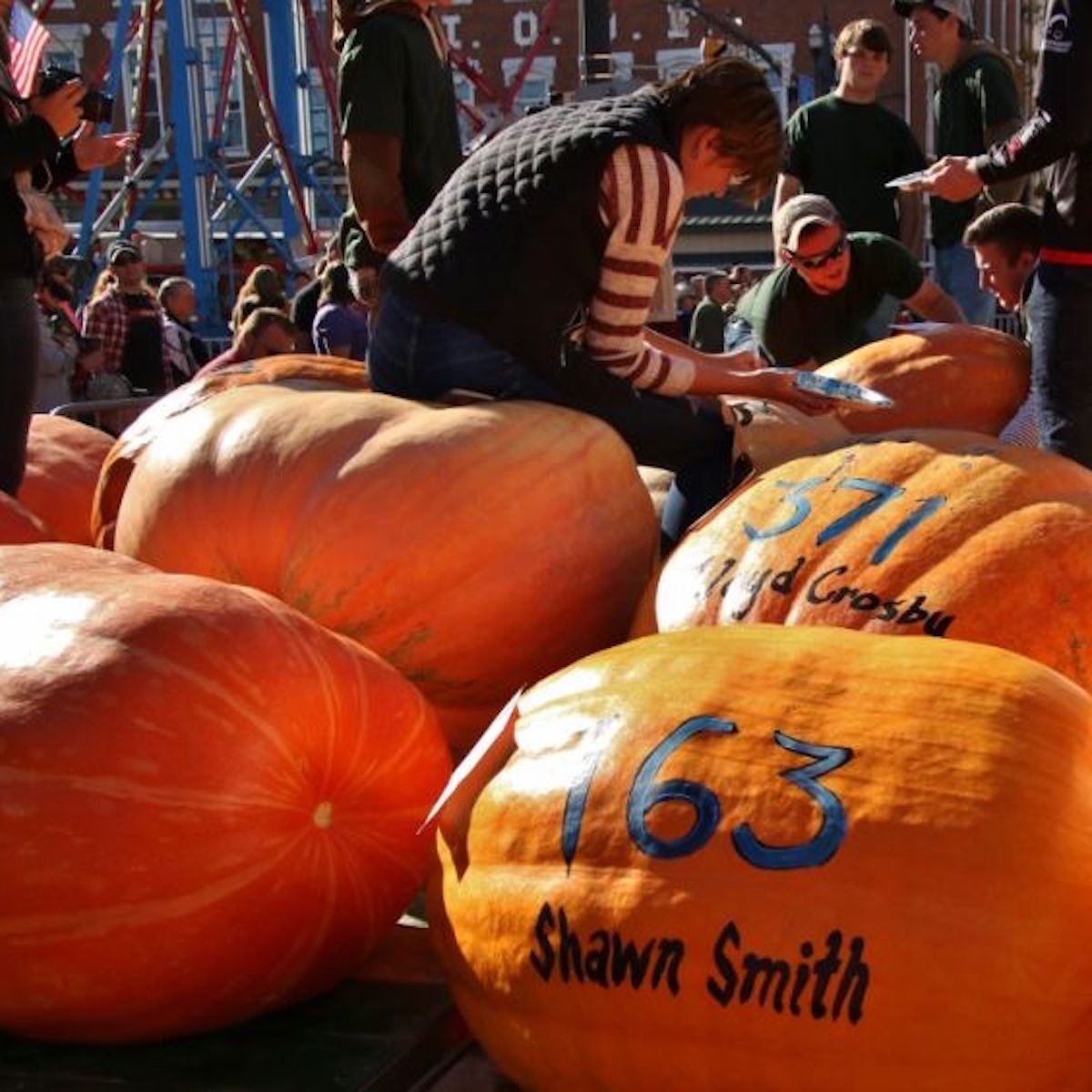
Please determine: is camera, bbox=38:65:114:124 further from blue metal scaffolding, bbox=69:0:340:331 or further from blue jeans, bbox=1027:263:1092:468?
blue metal scaffolding, bbox=69:0:340:331

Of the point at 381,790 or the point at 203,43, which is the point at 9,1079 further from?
the point at 203,43

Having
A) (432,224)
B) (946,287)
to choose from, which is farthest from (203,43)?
(432,224)

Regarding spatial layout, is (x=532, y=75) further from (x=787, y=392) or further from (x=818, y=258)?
(x=787, y=392)

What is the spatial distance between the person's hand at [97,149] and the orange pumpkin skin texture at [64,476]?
62 centimetres

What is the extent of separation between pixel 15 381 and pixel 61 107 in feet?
1.91

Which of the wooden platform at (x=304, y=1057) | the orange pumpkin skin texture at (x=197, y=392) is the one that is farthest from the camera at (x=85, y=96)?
the wooden platform at (x=304, y=1057)

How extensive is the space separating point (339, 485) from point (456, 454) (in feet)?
0.63

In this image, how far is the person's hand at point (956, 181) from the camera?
3.88 m

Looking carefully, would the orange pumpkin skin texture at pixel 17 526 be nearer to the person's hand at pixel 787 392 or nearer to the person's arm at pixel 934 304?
the person's hand at pixel 787 392

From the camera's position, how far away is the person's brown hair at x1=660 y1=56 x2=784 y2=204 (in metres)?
3.24

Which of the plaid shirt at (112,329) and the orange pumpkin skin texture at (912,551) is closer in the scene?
the orange pumpkin skin texture at (912,551)

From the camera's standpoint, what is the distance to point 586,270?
3.17m

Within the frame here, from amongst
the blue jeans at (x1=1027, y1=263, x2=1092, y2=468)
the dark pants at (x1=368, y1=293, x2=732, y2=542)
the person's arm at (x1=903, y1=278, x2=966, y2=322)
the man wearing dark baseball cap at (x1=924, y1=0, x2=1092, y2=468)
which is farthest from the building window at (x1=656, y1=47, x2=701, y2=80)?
the dark pants at (x1=368, y1=293, x2=732, y2=542)

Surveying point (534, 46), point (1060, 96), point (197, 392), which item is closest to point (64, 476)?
point (197, 392)
